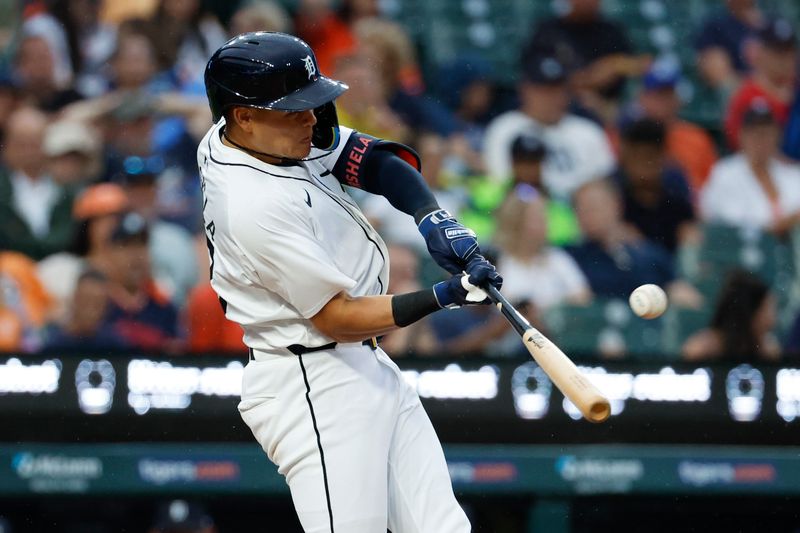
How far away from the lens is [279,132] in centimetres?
301

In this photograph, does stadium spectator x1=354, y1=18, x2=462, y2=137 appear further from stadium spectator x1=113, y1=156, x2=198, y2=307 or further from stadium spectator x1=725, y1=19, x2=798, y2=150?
stadium spectator x1=725, y1=19, x2=798, y2=150

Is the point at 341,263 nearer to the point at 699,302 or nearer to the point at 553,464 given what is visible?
the point at 553,464

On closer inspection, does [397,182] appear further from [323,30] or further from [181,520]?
[323,30]

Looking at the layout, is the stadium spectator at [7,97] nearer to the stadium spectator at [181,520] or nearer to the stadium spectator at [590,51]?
the stadium spectator at [181,520]

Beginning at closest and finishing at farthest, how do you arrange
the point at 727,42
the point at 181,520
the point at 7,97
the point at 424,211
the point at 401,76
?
1. the point at 424,211
2. the point at 181,520
3. the point at 7,97
4. the point at 401,76
5. the point at 727,42

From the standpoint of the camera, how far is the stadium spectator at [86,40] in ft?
21.2

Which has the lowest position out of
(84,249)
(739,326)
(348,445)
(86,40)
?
(84,249)

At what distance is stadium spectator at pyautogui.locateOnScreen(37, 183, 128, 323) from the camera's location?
223 inches

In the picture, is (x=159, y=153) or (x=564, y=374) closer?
(x=564, y=374)

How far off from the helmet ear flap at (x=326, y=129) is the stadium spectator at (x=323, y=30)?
351 cm

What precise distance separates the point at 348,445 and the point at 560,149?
3654mm

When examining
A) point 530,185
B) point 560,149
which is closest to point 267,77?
point 530,185

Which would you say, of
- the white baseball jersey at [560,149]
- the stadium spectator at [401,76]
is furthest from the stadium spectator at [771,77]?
the stadium spectator at [401,76]

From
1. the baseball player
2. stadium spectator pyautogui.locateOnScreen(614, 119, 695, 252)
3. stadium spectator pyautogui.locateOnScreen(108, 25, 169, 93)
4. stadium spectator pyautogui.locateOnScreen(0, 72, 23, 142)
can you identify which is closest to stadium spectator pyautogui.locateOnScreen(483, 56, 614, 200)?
stadium spectator pyautogui.locateOnScreen(614, 119, 695, 252)
